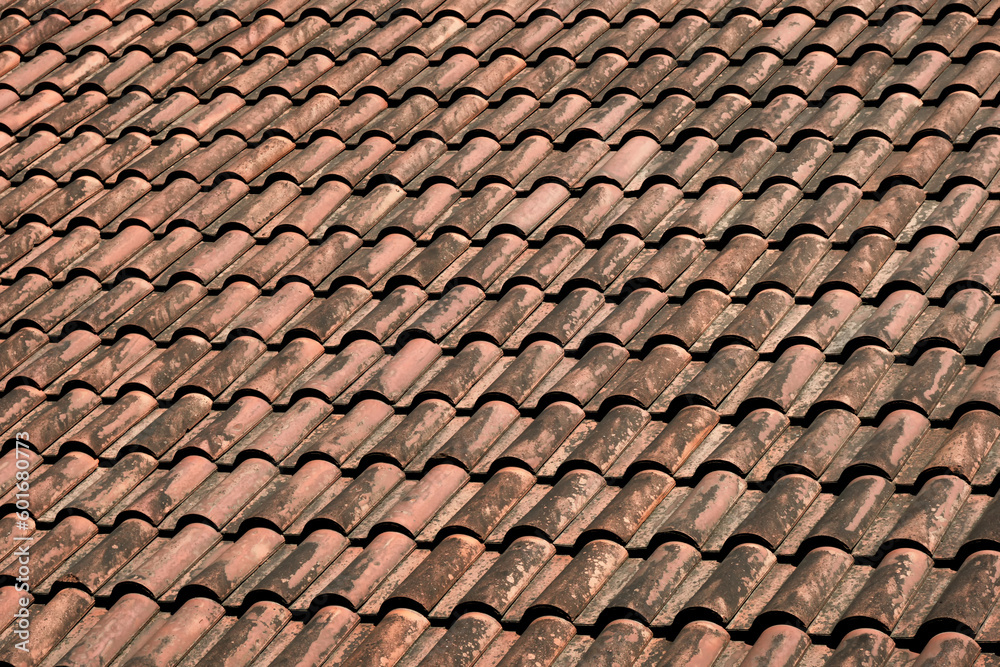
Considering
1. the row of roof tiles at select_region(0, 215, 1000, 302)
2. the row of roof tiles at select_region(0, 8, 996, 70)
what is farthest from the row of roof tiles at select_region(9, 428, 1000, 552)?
the row of roof tiles at select_region(0, 8, 996, 70)

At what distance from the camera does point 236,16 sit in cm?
644

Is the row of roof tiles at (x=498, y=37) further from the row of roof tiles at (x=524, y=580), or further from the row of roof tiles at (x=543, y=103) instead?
the row of roof tiles at (x=524, y=580)

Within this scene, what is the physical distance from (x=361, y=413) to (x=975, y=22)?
338 cm

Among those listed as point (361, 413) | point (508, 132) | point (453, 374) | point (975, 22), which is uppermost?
point (975, 22)

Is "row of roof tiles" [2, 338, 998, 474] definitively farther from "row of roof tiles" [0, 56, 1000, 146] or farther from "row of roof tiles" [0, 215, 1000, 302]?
"row of roof tiles" [0, 56, 1000, 146]

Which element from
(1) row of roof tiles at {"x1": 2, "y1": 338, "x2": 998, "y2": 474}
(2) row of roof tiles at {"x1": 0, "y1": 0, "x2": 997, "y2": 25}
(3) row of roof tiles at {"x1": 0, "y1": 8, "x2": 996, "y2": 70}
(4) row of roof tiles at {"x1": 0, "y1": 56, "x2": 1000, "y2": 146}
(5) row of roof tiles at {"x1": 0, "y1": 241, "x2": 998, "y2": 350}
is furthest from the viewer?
(2) row of roof tiles at {"x1": 0, "y1": 0, "x2": 997, "y2": 25}

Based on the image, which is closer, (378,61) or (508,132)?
(508,132)

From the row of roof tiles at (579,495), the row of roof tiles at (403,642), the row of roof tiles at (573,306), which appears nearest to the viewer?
the row of roof tiles at (403,642)

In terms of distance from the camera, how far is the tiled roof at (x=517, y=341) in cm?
332

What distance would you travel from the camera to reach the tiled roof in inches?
131

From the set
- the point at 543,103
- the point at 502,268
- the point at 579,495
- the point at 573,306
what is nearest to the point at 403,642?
the point at 579,495

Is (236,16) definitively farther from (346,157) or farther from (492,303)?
(492,303)

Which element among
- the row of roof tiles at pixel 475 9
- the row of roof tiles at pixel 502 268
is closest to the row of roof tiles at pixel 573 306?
the row of roof tiles at pixel 502 268

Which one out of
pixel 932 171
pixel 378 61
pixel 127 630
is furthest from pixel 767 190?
pixel 127 630
